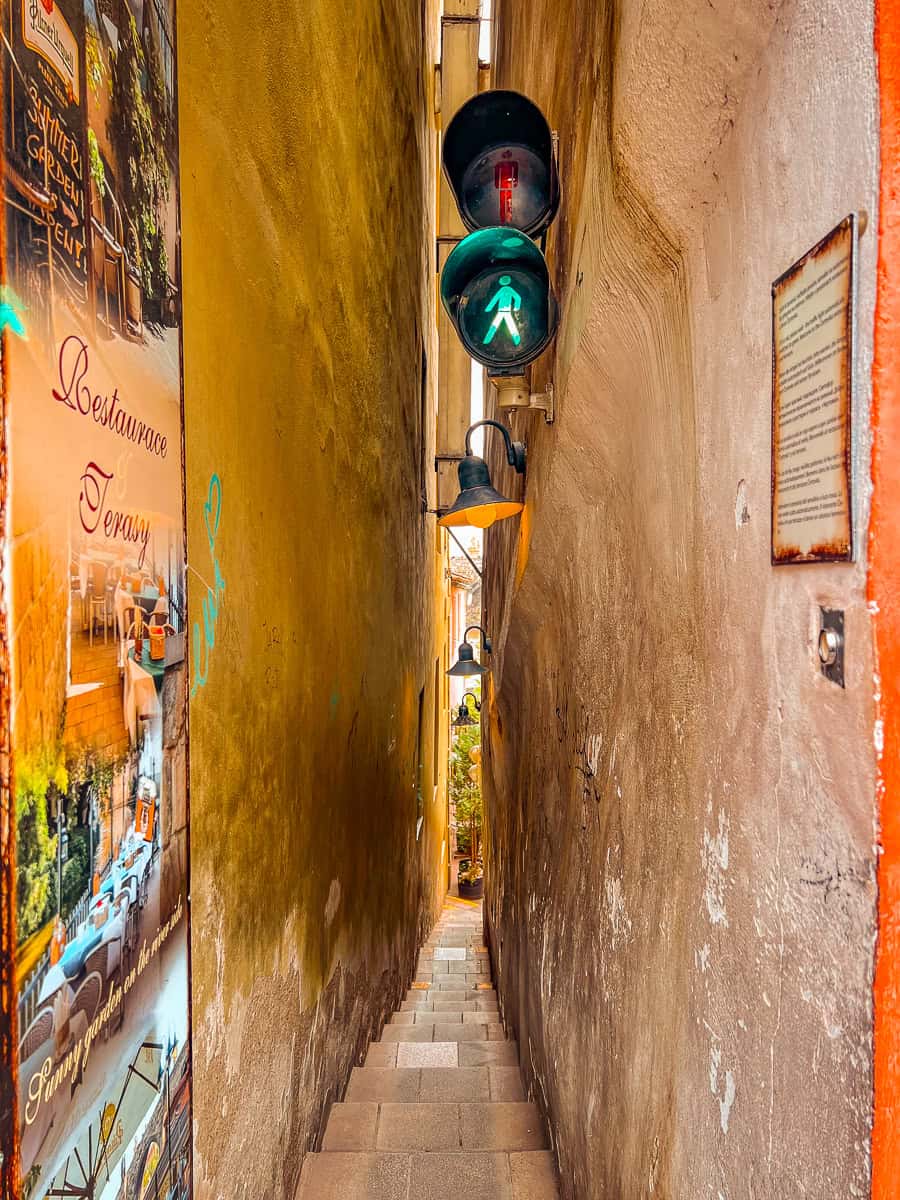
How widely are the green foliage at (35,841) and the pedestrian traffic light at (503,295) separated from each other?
2.17 metres

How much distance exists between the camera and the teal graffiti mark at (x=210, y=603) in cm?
147

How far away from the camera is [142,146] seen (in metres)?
1.17

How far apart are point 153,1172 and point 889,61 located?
1893mm

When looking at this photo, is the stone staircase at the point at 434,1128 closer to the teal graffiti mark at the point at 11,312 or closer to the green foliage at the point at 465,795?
the teal graffiti mark at the point at 11,312

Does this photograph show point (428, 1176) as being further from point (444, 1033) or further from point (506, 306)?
point (506, 306)

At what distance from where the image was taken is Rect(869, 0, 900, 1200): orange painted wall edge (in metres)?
0.69

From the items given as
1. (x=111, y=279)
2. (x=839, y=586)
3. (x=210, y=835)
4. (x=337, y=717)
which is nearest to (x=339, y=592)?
(x=337, y=717)

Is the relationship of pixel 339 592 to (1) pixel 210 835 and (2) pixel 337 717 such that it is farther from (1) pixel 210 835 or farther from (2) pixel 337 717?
(1) pixel 210 835

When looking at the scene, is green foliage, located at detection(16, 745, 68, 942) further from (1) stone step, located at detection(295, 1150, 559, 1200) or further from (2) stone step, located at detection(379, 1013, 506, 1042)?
(2) stone step, located at detection(379, 1013, 506, 1042)

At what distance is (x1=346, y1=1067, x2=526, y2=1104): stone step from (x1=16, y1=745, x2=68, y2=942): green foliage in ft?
10.4

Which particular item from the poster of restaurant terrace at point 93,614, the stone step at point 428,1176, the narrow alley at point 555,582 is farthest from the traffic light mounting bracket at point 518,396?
the stone step at point 428,1176

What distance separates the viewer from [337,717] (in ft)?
10.3

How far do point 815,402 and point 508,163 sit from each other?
7.84 feet

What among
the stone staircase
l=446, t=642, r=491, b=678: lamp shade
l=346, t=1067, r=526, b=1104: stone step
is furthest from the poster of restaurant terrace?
l=446, t=642, r=491, b=678: lamp shade
